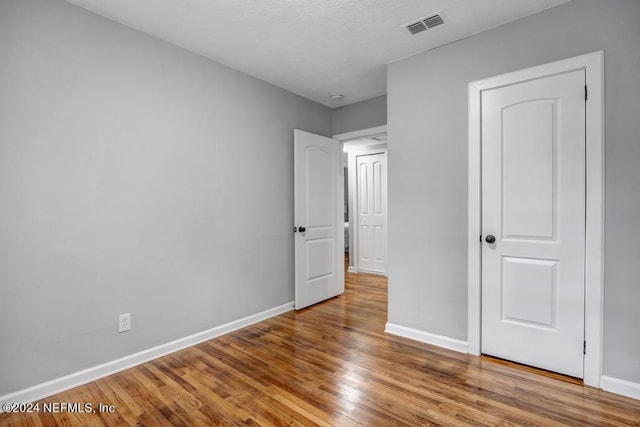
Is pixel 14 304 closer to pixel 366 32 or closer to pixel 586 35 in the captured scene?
pixel 366 32

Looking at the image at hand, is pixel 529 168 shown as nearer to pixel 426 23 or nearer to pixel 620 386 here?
pixel 426 23

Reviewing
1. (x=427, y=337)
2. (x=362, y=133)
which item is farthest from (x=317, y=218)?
(x=427, y=337)

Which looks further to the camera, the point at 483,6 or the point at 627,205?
the point at 483,6

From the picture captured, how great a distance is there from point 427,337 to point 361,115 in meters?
2.75

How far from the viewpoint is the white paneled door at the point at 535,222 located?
2.10 meters

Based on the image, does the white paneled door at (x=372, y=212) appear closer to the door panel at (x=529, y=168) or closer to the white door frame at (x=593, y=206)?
the door panel at (x=529, y=168)

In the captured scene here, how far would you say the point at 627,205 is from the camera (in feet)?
6.32

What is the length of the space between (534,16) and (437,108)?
86cm

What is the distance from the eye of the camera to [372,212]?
18.4 ft

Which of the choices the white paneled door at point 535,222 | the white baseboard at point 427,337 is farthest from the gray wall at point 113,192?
the white paneled door at point 535,222

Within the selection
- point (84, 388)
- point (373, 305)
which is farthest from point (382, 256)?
point (84, 388)

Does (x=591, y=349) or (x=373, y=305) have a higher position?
(x=591, y=349)

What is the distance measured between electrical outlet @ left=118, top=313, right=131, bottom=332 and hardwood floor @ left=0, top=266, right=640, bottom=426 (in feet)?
1.02

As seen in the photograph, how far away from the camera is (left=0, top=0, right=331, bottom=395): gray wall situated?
1.90 meters
